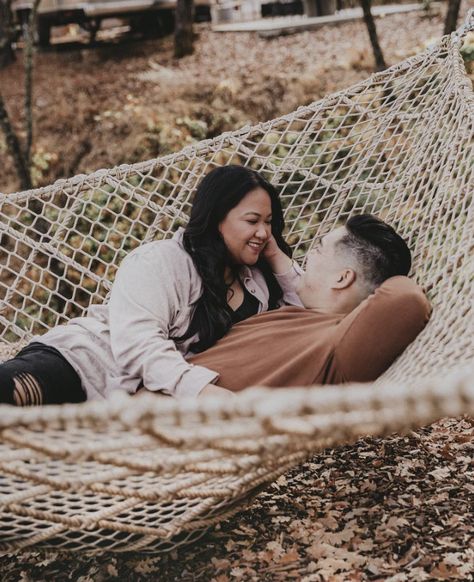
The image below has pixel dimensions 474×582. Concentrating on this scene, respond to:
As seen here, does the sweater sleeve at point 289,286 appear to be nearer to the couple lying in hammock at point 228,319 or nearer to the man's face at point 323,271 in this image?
the couple lying in hammock at point 228,319

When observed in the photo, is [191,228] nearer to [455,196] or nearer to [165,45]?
A: [455,196]

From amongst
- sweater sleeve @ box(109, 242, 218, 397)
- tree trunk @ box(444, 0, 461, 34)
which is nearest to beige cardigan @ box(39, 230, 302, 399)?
sweater sleeve @ box(109, 242, 218, 397)

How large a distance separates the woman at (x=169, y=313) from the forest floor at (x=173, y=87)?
2.96 meters

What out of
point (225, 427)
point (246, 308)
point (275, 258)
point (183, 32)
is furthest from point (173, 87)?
point (225, 427)

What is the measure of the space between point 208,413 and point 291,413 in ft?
0.37

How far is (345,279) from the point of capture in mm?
1985

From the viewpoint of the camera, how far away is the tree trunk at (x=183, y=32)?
25.3ft

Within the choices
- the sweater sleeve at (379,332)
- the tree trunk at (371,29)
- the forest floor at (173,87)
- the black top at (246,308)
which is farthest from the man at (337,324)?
the tree trunk at (371,29)

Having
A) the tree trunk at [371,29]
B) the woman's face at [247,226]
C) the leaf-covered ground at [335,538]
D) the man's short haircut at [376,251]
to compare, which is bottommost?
the leaf-covered ground at [335,538]

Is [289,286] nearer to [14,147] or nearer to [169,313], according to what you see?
[169,313]

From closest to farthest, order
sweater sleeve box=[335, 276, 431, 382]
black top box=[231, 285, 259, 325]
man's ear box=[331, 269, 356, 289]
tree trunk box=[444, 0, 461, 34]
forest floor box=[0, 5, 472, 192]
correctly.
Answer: sweater sleeve box=[335, 276, 431, 382] → man's ear box=[331, 269, 356, 289] → black top box=[231, 285, 259, 325] → tree trunk box=[444, 0, 461, 34] → forest floor box=[0, 5, 472, 192]

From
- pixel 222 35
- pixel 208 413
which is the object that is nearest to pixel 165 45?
pixel 222 35

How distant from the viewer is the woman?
5.88 ft

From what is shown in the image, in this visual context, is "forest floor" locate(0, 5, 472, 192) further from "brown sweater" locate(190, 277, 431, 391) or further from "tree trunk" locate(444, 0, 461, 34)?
"brown sweater" locate(190, 277, 431, 391)
